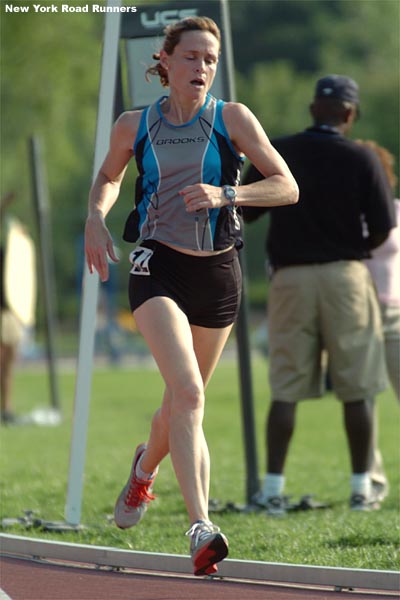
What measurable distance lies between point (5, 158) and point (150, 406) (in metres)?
26.3

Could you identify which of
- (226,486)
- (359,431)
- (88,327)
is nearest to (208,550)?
(88,327)

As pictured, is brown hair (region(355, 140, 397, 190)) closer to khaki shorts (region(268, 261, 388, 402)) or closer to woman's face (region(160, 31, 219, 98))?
khaki shorts (region(268, 261, 388, 402))

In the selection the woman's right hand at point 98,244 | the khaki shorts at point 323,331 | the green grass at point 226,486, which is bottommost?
the green grass at point 226,486

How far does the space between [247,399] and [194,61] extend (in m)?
2.84

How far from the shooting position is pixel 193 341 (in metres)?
5.43

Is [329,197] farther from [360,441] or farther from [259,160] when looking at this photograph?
[259,160]

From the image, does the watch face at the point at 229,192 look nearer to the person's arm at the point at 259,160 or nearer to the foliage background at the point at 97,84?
the person's arm at the point at 259,160

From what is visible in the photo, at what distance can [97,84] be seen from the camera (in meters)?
48.2

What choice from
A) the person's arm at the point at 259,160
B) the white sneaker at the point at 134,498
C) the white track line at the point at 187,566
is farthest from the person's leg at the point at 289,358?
the person's arm at the point at 259,160

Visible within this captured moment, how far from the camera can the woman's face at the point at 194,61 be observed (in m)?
5.16

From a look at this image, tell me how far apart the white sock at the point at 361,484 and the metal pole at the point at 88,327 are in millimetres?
1728

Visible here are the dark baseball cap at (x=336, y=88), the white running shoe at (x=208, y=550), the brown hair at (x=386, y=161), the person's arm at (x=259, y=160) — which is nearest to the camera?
the white running shoe at (x=208, y=550)

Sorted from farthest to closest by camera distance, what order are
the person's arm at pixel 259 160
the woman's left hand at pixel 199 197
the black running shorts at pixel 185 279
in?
the black running shorts at pixel 185 279, the person's arm at pixel 259 160, the woman's left hand at pixel 199 197

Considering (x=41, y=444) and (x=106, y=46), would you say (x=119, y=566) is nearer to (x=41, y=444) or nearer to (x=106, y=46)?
(x=106, y=46)
